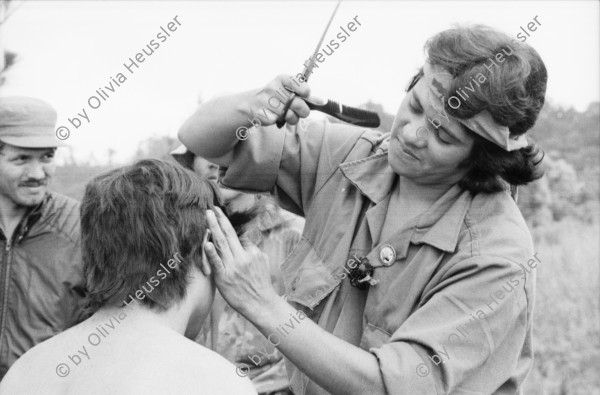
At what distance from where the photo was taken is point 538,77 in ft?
8.02

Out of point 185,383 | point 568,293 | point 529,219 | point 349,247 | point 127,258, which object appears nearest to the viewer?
point 185,383

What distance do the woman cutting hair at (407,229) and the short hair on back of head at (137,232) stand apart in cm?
13

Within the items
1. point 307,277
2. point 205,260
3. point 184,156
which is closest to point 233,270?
point 205,260

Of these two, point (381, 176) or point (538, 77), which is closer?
point (538, 77)

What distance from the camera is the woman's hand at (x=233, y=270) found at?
88.4 inches

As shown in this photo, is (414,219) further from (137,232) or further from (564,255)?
(564,255)

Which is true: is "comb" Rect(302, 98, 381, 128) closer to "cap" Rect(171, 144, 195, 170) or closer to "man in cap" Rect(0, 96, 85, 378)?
"man in cap" Rect(0, 96, 85, 378)

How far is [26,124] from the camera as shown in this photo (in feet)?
12.7

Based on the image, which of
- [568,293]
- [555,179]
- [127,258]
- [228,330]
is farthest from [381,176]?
[555,179]

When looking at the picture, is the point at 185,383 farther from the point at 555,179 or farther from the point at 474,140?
the point at 555,179

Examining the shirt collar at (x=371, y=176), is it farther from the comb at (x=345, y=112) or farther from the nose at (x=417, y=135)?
the nose at (x=417, y=135)

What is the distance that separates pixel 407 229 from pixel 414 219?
0.05m

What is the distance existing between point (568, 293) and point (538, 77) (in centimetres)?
501

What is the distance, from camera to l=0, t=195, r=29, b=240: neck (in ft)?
12.2
